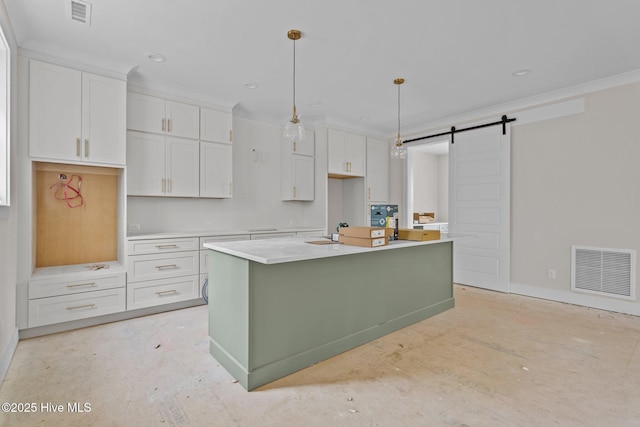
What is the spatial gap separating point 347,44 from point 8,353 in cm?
368

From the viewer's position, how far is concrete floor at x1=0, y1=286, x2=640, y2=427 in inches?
70.7

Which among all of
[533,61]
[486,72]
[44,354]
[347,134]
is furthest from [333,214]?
[44,354]

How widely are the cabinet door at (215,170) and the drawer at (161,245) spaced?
680 mm

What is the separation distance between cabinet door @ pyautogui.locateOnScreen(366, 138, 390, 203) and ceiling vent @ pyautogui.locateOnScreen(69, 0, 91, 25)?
4256 mm

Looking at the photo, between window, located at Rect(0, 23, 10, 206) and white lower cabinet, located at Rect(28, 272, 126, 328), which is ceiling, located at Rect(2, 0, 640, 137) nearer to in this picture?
window, located at Rect(0, 23, 10, 206)

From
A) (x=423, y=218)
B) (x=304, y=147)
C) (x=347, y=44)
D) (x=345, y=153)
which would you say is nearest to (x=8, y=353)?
(x=347, y=44)

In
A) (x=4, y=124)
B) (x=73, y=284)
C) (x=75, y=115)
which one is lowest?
(x=73, y=284)

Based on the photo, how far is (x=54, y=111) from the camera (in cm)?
297

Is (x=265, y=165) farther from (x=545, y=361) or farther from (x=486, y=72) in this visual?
(x=545, y=361)

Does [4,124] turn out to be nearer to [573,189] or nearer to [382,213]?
[382,213]

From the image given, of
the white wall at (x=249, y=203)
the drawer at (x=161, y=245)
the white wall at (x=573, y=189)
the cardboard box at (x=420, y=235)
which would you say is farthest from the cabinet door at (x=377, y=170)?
the drawer at (x=161, y=245)

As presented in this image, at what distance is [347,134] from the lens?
17.8 feet

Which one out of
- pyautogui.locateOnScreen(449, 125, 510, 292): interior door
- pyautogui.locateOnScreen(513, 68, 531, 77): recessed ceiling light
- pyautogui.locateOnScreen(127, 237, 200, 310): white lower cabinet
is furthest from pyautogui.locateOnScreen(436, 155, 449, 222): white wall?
pyautogui.locateOnScreen(127, 237, 200, 310): white lower cabinet

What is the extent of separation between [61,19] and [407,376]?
3.83 m
